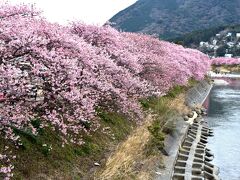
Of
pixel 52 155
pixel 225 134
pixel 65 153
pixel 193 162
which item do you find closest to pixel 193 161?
pixel 193 162

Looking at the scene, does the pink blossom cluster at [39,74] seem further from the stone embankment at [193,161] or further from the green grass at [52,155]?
the stone embankment at [193,161]

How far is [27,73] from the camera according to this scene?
35.3 ft

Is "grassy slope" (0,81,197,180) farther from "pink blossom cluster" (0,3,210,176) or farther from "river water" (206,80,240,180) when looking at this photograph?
"river water" (206,80,240,180)

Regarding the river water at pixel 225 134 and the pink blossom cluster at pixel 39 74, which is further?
the river water at pixel 225 134

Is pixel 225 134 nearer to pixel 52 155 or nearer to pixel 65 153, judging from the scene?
pixel 65 153

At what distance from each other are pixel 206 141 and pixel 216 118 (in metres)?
13.2

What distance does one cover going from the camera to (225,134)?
35.2 meters

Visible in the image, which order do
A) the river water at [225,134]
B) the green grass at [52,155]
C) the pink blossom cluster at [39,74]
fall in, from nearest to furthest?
1. the pink blossom cluster at [39,74]
2. the green grass at [52,155]
3. the river water at [225,134]

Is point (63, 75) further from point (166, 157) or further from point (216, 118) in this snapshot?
point (216, 118)

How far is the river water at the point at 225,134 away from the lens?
80.1 ft

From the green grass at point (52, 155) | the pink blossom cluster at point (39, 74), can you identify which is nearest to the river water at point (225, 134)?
the green grass at point (52, 155)

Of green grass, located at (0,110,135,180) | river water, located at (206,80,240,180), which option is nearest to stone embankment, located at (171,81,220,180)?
river water, located at (206,80,240,180)

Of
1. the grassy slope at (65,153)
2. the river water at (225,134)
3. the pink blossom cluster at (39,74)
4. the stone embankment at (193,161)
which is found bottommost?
the river water at (225,134)

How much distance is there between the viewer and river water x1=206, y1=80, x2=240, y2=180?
24422mm
